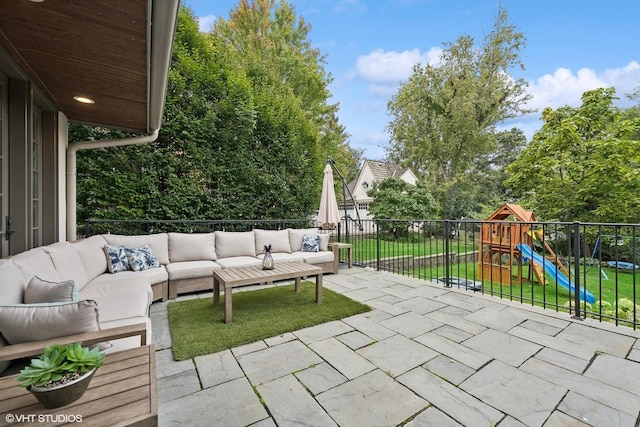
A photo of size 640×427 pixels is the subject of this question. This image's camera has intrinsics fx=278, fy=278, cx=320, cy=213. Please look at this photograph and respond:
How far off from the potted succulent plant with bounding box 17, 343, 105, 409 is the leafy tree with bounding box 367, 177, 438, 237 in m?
11.0

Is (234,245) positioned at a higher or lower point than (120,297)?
higher

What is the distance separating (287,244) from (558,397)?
4064 millimetres

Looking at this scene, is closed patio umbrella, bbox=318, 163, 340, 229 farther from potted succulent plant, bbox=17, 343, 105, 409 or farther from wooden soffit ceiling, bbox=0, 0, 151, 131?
potted succulent plant, bbox=17, 343, 105, 409

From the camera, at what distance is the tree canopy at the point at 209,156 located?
4.80 meters

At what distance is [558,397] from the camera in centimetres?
169

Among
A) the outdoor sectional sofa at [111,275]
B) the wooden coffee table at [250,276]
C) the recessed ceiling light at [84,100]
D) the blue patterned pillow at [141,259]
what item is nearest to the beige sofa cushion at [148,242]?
the outdoor sectional sofa at [111,275]

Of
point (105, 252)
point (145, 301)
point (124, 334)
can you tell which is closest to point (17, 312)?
point (124, 334)

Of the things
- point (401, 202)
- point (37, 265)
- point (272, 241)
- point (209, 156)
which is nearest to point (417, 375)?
point (37, 265)

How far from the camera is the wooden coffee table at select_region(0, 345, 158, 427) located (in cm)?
91

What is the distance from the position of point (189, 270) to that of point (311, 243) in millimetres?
2166

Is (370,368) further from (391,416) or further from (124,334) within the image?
(124,334)

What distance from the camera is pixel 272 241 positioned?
505 centimetres

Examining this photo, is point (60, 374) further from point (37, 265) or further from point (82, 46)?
point (82, 46)

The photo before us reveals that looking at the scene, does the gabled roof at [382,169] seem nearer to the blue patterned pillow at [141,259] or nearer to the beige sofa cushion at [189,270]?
the beige sofa cushion at [189,270]
